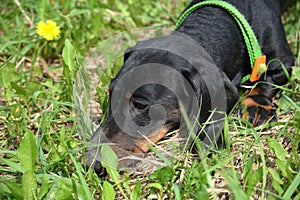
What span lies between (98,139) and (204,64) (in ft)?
2.53

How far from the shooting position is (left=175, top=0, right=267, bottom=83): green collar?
3.35 meters

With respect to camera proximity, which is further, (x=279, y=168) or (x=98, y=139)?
(x=98, y=139)

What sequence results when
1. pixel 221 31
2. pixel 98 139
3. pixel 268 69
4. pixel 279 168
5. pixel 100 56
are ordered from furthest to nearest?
pixel 100 56 → pixel 268 69 → pixel 221 31 → pixel 98 139 → pixel 279 168

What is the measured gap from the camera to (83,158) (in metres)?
2.76

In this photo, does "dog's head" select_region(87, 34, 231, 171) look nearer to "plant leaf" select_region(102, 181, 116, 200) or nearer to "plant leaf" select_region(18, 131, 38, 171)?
"plant leaf" select_region(102, 181, 116, 200)

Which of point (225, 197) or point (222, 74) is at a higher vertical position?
point (222, 74)

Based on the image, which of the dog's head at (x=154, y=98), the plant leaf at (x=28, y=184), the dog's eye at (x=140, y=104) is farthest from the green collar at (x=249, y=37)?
the plant leaf at (x=28, y=184)

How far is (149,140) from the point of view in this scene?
2789 mm

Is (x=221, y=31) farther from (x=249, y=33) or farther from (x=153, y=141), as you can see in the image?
(x=153, y=141)

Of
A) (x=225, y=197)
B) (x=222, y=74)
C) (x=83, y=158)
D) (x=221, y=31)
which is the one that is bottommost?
(x=225, y=197)

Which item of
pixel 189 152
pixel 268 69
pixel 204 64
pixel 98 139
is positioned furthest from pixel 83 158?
pixel 268 69

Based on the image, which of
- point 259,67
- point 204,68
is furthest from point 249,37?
point 204,68

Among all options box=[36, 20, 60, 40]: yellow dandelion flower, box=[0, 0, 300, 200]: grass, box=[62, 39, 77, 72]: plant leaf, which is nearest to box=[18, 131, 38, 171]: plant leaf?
box=[0, 0, 300, 200]: grass

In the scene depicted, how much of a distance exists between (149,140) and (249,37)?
1.10 m
